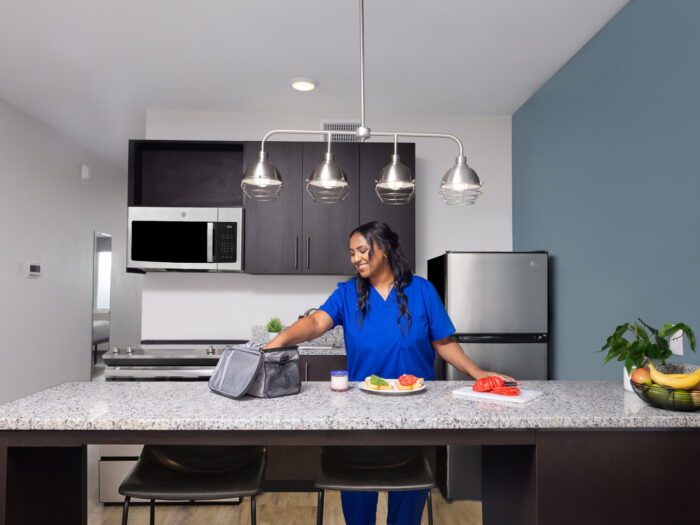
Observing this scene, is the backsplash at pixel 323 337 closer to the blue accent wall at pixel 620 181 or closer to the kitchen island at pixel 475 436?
the blue accent wall at pixel 620 181

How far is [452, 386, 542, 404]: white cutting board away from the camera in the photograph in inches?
70.1

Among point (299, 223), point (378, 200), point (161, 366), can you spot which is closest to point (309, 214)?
point (299, 223)

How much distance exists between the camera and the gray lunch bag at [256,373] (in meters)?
1.79

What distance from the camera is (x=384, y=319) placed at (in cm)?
233

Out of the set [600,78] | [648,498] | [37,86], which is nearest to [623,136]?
[600,78]

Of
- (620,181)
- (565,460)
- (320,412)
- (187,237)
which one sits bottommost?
(565,460)

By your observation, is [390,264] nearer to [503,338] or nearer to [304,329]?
[304,329]

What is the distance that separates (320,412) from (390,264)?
912 mm

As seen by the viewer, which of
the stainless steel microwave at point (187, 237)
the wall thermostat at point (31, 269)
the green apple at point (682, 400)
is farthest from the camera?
the wall thermostat at point (31, 269)

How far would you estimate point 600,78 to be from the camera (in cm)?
289

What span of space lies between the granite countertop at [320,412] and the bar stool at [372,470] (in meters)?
0.20

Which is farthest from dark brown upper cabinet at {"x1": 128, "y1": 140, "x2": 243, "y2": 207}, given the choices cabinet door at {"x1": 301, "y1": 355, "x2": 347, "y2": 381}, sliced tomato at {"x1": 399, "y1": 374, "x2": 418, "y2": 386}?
sliced tomato at {"x1": 399, "y1": 374, "x2": 418, "y2": 386}

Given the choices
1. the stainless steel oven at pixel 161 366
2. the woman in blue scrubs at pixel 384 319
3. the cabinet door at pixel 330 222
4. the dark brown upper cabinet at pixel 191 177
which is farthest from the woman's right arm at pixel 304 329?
the dark brown upper cabinet at pixel 191 177

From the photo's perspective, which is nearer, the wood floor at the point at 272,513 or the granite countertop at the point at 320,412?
the granite countertop at the point at 320,412
